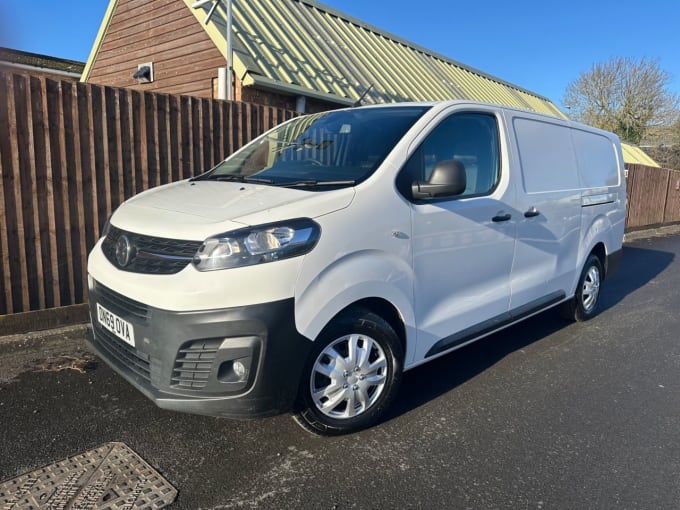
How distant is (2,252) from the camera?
4.32m

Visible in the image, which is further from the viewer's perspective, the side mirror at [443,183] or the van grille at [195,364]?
the side mirror at [443,183]

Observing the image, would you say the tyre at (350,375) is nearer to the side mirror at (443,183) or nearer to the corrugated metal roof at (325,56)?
the side mirror at (443,183)

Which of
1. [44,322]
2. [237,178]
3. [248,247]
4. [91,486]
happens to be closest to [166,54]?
[44,322]

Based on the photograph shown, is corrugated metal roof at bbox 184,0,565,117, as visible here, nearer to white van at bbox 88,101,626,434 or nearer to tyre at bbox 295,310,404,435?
white van at bbox 88,101,626,434

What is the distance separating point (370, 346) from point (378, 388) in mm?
309

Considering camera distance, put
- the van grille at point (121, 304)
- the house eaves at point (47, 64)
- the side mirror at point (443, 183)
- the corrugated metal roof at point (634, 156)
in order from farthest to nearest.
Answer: the corrugated metal roof at point (634, 156) → the house eaves at point (47, 64) → the side mirror at point (443, 183) → the van grille at point (121, 304)

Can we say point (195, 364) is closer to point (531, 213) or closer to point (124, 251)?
point (124, 251)

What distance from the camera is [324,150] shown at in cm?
349

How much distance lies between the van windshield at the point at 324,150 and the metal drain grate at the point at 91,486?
1.75 m

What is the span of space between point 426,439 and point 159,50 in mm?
10833

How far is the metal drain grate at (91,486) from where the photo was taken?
7.59ft

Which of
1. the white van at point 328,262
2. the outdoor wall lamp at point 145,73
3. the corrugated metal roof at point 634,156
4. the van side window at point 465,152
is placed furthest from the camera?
the corrugated metal roof at point 634,156

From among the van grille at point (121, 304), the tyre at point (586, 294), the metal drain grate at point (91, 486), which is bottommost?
the metal drain grate at point (91, 486)

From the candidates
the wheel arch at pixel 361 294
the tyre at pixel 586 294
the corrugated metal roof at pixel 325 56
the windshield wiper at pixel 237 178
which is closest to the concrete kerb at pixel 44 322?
the windshield wiper at pixel 237 178
